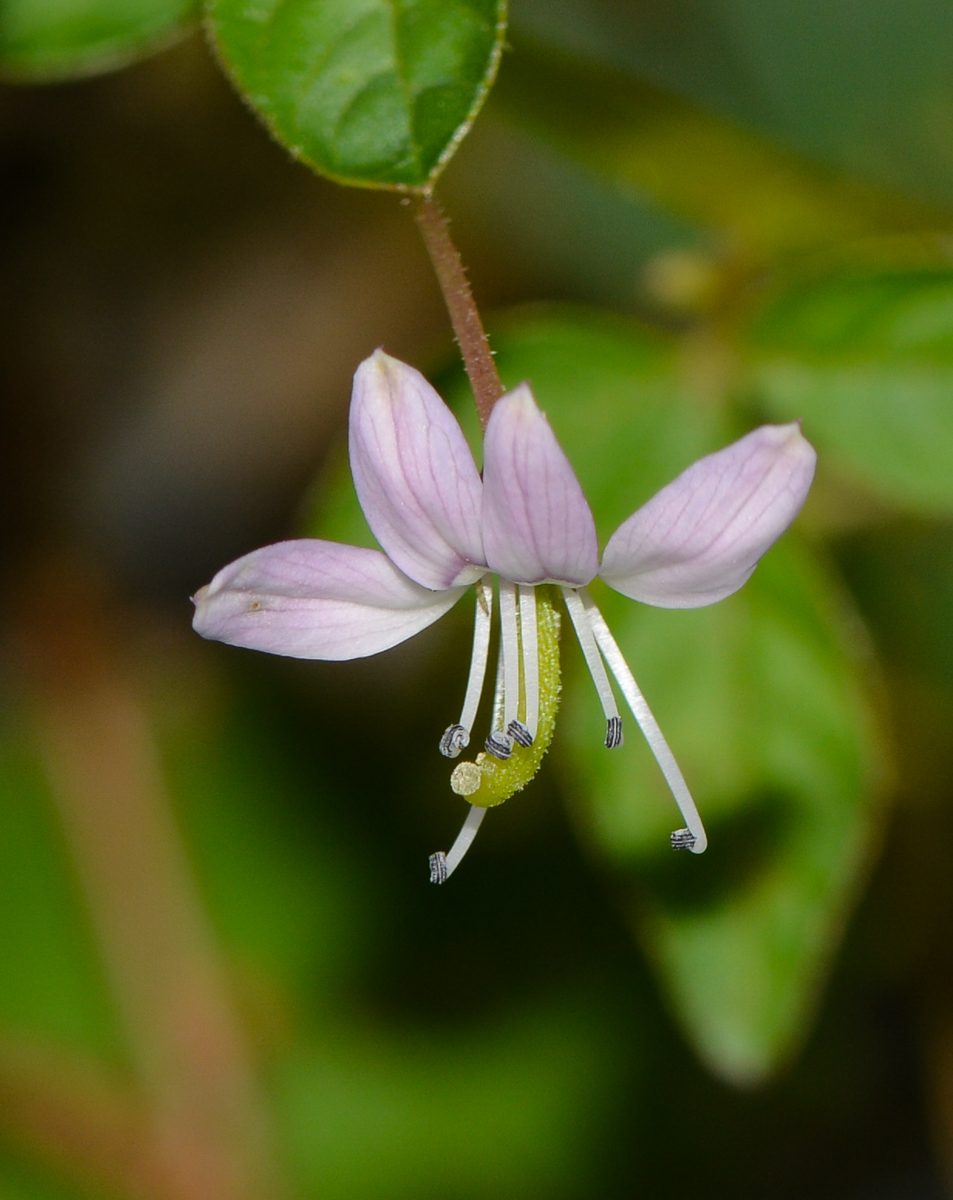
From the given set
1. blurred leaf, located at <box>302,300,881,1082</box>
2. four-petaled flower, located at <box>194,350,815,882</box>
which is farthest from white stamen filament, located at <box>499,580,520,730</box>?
blurred leaf, located at <box>302,300,881,1082</box>

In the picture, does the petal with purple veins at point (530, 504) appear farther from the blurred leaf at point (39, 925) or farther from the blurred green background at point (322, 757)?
the blurred leaf at point (39, 925)

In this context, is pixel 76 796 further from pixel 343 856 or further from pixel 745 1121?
pixel 745 1121

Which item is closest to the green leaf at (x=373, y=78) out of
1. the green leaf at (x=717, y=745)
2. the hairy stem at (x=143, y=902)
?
the green leaf at (x=717, y=745)

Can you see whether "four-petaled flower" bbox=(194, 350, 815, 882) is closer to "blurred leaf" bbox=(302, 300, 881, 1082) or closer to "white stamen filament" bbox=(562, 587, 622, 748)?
"white stamen filament" bbox=(562, 587, 622, 748)

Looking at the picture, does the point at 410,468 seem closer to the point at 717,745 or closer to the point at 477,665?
the point at 477,665

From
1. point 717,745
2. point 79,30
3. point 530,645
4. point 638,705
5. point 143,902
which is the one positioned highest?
point 79,30

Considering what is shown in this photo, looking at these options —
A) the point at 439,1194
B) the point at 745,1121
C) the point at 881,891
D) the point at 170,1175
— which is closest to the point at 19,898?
the point at 170,1175

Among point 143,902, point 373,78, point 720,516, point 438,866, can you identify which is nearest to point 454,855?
point 438,866
